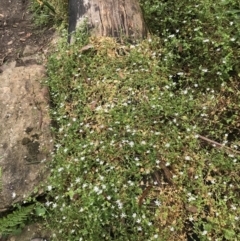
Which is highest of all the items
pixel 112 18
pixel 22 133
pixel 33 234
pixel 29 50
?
pixel 112 18

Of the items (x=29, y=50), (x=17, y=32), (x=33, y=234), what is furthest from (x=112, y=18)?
(x=33, y=234)

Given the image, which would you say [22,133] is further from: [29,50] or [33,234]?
[29,50]

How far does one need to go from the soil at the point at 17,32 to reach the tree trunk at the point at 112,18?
3.52 feet

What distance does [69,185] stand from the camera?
3318 millimetres

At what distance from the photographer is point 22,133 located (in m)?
4.03

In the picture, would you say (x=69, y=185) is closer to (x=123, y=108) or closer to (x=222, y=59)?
(x=123, y=108)

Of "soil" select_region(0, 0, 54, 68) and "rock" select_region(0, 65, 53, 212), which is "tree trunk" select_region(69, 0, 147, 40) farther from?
"soil" select_region(0, 0, 54, 68)

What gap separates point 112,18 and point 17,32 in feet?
6.80

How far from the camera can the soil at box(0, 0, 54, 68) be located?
540 centimetres

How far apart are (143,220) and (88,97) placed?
1.46 m

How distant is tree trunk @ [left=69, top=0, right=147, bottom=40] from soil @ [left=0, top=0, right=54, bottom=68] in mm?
1073

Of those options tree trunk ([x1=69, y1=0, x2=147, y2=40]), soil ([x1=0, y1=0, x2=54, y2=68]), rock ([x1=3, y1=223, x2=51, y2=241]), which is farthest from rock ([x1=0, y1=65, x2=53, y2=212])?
tree trunk ([x1=69, y1=0, x2=147, y2=40])

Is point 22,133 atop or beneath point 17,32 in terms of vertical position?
beneath

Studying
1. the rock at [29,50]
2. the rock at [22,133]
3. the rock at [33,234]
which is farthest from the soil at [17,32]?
the rock at [33,234]
